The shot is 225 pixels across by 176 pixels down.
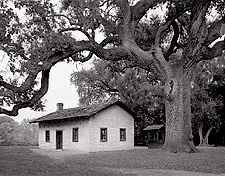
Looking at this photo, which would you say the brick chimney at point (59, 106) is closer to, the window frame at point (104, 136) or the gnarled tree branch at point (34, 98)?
the window frame at point (104, 136)

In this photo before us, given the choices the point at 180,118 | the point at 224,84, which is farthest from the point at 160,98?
the point at 180,118

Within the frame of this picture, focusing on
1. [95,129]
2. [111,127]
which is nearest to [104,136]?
[111,127]

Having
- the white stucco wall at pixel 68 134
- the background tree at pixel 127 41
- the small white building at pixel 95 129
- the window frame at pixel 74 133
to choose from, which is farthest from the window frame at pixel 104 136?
the background tree at pixel 127 41

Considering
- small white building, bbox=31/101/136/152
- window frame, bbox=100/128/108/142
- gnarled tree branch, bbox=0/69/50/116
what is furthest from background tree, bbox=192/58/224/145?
gnarled tree branch, bbox=0/69/50/116

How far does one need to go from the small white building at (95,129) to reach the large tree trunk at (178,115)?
31.0ft

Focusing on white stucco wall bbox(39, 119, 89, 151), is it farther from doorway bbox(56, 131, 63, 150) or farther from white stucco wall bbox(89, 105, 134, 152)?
white stucco wall bbox(89, 105, 134, 152)

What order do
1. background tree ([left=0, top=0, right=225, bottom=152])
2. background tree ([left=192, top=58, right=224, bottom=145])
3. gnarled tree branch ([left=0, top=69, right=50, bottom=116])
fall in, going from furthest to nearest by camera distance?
1. background tree ([left=192, top=58, right=224, bottom=145])
2. background tree ([left=0, top=0, right=225, bottom=152])
3. gnarled tree branch ([left=0, top=69, right=50, bottom=116])

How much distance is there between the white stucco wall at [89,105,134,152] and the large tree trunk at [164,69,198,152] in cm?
989

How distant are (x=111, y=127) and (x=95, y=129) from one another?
6.12ft

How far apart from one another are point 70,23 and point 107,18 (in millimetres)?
3512

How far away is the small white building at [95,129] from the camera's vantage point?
29283mm

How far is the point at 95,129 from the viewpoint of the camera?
29.5m

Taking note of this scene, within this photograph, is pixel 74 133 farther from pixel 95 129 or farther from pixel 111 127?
pixel 111 127

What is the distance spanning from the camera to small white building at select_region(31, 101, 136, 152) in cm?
2928
